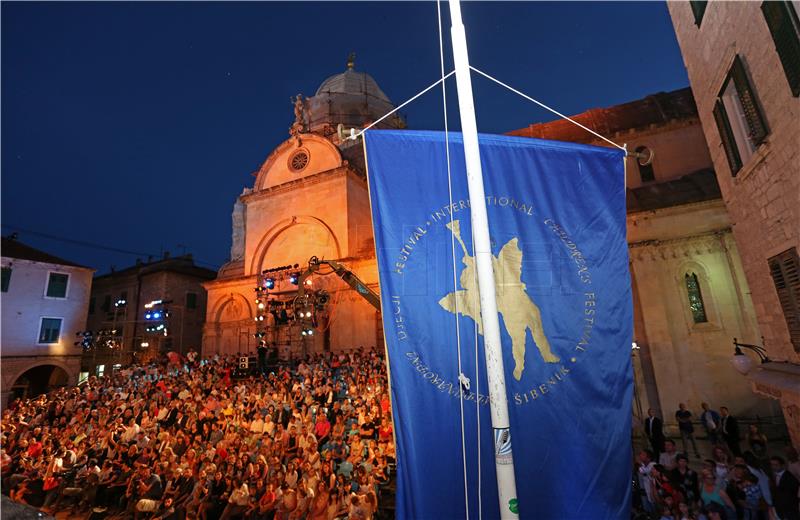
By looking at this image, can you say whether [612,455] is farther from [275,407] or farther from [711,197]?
[711,197]

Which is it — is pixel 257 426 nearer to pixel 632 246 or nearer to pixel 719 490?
pixel 719 490

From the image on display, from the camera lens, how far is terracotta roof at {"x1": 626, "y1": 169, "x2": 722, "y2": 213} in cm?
1666

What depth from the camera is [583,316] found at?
3.75m

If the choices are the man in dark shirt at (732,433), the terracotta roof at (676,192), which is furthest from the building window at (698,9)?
the man in dark shirt at (732,433)

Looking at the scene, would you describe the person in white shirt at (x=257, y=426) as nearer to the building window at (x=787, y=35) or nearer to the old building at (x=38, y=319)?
the building window at (x=787, y=35)

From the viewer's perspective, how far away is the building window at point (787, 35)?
574 centimetres

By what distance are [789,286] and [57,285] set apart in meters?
37.6

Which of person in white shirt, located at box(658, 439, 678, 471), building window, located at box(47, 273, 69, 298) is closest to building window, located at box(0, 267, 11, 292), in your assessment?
building window, located at box(47, 273, 69, 298)

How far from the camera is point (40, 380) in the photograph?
29.2 m

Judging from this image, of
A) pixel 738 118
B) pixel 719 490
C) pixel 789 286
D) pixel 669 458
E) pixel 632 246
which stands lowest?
pixel 719 490

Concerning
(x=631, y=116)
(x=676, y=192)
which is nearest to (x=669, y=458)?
(x=676, y=192)

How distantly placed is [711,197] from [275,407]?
60.0ft

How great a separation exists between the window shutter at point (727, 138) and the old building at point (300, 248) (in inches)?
667

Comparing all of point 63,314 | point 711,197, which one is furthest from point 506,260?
point 63,314
